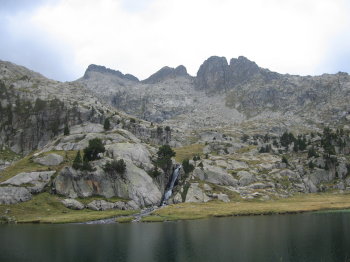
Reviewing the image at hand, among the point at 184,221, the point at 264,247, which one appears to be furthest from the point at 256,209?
the point at 264,247

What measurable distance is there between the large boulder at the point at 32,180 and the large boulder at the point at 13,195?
300 centimetres

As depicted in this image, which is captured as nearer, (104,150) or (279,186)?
(104,150)

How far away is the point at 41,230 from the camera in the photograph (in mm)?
95125

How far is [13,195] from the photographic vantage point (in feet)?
429

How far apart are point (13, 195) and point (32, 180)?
12.7m

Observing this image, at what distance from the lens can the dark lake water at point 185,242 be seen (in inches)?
2397

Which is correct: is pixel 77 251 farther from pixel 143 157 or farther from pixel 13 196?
pixel 143 157

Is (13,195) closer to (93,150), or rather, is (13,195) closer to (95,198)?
(95,198)

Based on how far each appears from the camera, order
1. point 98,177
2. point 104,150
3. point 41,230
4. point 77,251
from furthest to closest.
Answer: point 104,150 < point 98,177 < point 41,230 < point 77,251

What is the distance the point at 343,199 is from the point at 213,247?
114874 mm

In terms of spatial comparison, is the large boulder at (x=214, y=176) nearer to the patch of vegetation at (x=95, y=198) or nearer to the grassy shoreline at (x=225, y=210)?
the grassy shoreline at (x=225, y=210)

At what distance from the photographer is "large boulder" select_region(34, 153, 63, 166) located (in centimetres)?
16327

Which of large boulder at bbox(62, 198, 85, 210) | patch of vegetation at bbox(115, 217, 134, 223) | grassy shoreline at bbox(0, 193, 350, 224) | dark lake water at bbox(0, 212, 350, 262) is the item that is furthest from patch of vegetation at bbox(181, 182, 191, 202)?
dark lake water at bbox(0, 212, 350, 262)

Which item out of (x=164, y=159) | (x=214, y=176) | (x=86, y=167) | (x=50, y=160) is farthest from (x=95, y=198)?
(x=214, y=176)
